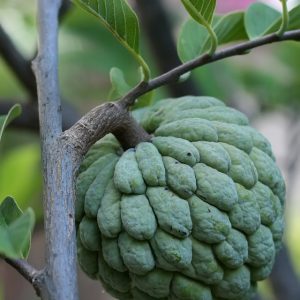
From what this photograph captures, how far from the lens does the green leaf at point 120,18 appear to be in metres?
1.25

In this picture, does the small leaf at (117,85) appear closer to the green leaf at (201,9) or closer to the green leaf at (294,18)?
the green leaf at (201,9)

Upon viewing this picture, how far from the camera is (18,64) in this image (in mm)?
2123

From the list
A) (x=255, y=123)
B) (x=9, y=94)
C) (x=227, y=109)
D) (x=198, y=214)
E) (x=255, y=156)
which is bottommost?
(x=198, y=214)

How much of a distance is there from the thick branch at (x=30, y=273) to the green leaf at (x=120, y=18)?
1.31ft

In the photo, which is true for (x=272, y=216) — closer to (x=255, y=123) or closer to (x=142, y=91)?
(x=142, y=91)

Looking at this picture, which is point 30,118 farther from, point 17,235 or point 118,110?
point 17,235

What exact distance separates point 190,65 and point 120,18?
0.15m

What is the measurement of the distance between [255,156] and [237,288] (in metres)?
0.23

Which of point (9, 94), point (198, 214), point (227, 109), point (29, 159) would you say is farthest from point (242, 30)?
point (9, 94)

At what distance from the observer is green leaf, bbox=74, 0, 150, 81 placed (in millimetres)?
1245

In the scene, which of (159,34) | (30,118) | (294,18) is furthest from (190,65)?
(159,34)

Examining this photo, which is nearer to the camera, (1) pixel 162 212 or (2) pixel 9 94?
(1) pixel 162 212

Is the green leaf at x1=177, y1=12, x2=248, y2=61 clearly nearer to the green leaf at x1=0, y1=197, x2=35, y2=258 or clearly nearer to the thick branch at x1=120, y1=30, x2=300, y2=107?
the thick branch at x1=120, y1=30, x2=300, y2=107

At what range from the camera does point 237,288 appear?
4.27 ft
